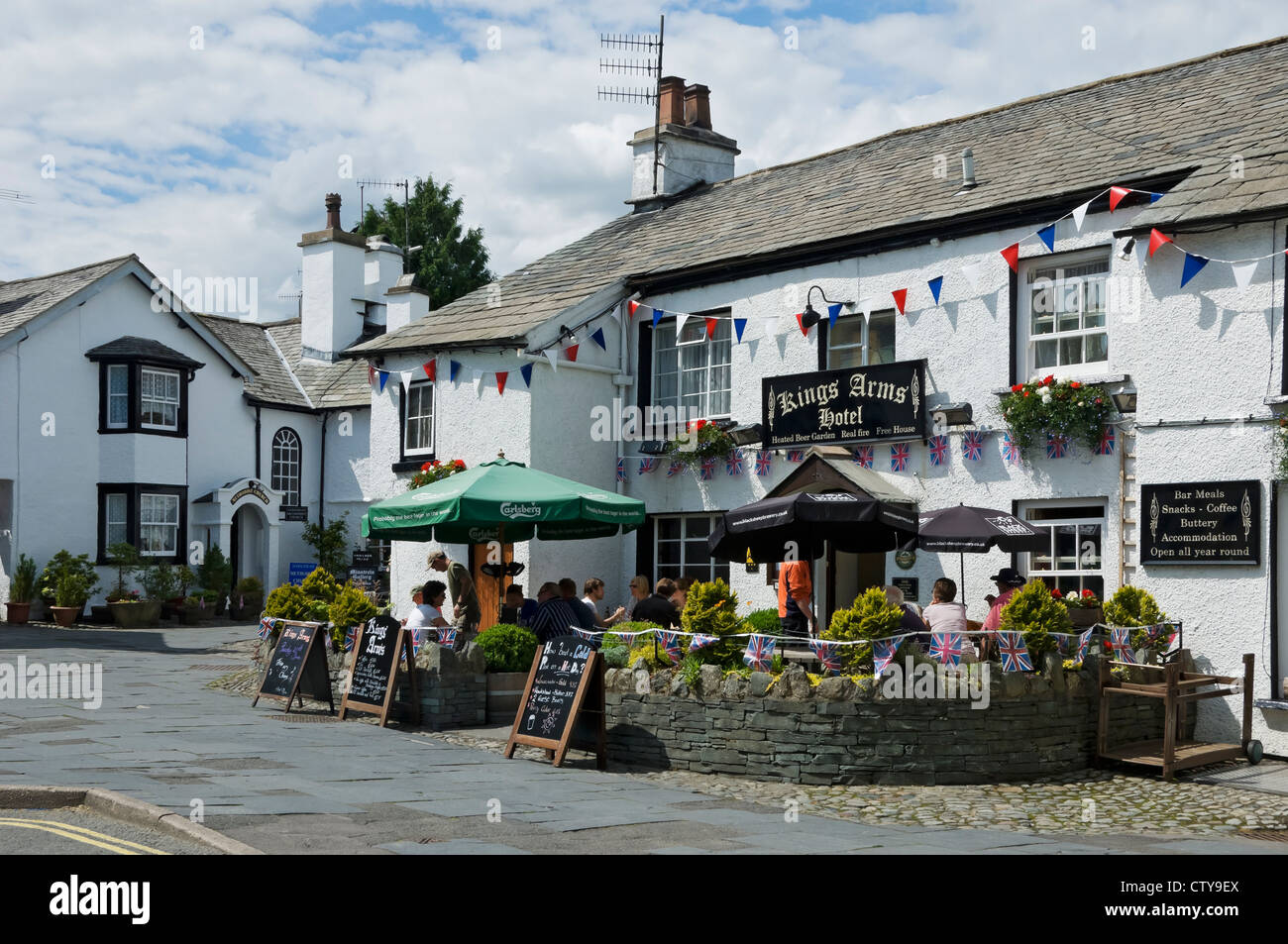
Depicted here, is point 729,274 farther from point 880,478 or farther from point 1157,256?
point 1157,256

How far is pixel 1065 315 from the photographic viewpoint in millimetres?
14086

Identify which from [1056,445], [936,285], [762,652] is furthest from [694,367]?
[762,652]

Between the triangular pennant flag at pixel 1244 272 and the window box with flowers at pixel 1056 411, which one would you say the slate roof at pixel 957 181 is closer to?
the triangular pennant flag at pixel 1244 272

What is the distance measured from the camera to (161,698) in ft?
47.6

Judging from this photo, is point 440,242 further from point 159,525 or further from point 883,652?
point 883,652

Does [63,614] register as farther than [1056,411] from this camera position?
Yes

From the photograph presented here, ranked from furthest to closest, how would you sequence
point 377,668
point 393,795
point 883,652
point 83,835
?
point 377,668
point 883,652
point 393,795
point 83,835

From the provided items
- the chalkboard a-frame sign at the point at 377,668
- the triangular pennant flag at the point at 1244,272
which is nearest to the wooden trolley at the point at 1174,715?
the triangular pennant flag at the point at 1244,272

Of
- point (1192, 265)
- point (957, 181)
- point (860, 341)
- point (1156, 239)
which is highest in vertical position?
point (957, 181)

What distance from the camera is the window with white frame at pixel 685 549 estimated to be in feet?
58.1

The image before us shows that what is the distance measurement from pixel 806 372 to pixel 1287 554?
20.0 ft

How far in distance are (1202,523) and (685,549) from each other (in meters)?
7.41

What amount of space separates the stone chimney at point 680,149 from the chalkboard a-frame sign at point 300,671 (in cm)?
1146

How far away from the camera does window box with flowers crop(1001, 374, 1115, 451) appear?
13.3 metres
